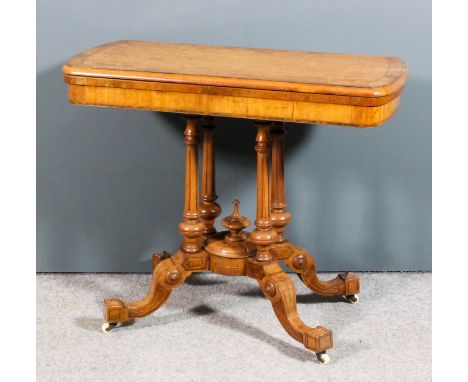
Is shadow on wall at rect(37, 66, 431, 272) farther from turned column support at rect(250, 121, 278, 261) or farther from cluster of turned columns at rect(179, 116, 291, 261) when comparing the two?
turned column support at rect(250, 121, 278, 261)

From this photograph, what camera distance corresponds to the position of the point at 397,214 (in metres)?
3.16

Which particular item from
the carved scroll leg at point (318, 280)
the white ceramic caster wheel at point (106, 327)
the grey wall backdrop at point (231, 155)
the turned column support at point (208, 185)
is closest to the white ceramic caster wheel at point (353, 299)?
the carved scroll leg at point (318, 280)

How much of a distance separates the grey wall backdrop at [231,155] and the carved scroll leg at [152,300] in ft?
1.33

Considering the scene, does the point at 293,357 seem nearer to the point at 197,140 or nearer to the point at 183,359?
the point at 183,359

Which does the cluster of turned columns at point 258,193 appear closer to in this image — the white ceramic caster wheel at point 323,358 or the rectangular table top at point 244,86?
the rectangular table top at point 244,86

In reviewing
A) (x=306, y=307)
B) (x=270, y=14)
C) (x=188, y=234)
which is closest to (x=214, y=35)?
(x=270, y=14)

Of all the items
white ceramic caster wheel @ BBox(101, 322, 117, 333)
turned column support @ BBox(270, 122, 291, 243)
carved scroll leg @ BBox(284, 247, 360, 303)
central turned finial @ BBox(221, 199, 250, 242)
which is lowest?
Result: white ceramic caster wheel @ BBox(101, 322, 117, 333)

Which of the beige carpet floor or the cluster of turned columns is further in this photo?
the cluster of turned columns

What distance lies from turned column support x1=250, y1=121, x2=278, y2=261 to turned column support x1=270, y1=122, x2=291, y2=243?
4.6 inches

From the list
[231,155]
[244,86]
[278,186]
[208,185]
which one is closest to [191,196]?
[208,185]

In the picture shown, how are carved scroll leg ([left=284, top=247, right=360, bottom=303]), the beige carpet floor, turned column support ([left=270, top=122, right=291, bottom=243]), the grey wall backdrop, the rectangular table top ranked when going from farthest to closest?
the grey wall backdrop
carved scroll leg ([left=284, top=247, right=360, bottom=303])
turned column support ([left=270, top=122, right=291, bottom=243])
the beige carpet floor
the rectangular table top

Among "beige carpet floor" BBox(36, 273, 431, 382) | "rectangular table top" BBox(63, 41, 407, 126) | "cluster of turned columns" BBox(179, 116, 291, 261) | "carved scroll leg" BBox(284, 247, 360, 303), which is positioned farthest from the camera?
"carved scroll leg" BBox(284, 247, 360, 303)

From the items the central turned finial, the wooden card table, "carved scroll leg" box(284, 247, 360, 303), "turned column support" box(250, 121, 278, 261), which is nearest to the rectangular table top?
the wooden card table

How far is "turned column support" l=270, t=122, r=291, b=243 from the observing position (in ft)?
9.14
